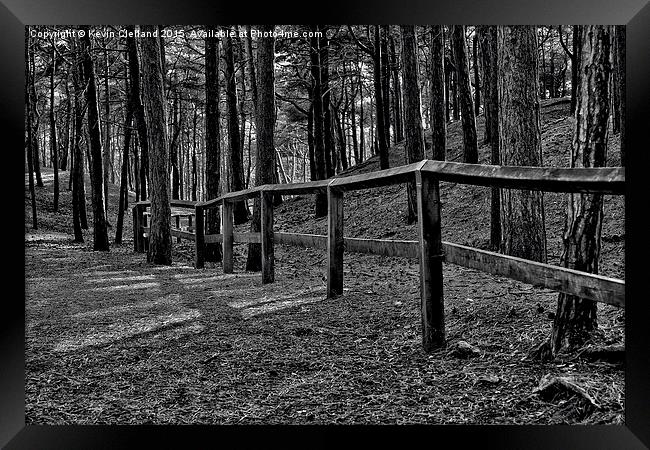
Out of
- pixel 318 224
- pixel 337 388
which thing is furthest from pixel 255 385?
pixel 318 224

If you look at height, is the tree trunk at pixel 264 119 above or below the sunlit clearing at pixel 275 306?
above

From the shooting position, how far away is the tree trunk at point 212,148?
33.6ft

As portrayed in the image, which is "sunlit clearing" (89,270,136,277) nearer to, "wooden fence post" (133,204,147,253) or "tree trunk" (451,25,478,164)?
"wooden fence post" (133,204,147,253)

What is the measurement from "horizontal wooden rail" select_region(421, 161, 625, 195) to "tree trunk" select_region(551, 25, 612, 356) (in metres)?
0.40

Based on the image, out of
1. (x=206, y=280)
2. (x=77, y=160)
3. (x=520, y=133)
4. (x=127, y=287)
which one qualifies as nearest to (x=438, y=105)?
(x=520, y=133)

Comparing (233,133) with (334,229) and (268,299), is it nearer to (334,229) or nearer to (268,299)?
(268,299)

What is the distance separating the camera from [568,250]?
275 cm

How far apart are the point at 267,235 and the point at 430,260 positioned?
329 centimetres

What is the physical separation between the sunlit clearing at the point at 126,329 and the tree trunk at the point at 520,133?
3467 millimetres

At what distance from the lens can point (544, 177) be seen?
2.38 metres

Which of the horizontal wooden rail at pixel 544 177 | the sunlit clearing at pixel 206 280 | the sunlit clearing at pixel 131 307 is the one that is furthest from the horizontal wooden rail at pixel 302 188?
the horizontal wooden rail at pixel 544 177

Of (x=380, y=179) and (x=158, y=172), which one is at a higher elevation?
(x=158, y=172)

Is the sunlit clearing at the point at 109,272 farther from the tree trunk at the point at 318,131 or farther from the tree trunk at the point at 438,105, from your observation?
the tree trunk at the point at 318,131
